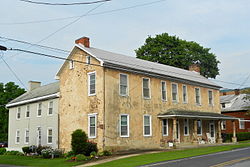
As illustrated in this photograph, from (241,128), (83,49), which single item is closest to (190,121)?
(83,49)

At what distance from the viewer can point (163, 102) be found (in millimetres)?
29266

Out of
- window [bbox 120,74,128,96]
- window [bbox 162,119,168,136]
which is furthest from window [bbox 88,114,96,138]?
window [bbox 162,119,168,136]

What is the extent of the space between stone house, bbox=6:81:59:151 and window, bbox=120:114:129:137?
7522 mm

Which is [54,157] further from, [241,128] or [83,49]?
[241,128]

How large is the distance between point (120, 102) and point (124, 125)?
6.27ft

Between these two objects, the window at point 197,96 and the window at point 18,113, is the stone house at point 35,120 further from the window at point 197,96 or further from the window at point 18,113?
the window at point 197,96

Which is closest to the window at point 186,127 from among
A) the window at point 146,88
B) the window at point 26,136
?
the window at point 146,88

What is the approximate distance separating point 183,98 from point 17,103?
19.1 meters

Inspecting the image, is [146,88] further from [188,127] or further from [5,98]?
[5,98]

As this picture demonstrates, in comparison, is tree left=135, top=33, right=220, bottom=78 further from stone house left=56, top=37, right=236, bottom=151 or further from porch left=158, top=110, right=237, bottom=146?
stone house left=56, top=37, right=236, bottom=151

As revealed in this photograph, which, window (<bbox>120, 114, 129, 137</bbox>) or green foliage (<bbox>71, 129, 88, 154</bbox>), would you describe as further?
window (<bbox>120, 114, 129, 137</bbox>)

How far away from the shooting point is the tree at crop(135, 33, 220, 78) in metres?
51.6

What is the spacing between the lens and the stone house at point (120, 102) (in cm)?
2430

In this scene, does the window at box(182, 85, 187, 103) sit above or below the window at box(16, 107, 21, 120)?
above
